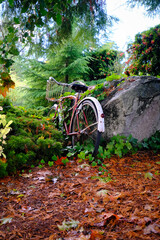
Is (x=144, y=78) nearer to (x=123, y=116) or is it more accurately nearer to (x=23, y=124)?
(x=123, y=116)

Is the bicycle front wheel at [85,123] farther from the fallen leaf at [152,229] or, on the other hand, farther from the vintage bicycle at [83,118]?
the fallen leaf at [152,229]

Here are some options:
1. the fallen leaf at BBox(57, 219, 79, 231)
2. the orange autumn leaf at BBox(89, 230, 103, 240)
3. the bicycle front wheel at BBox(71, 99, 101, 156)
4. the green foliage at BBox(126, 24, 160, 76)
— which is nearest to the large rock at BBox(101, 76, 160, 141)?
the bicycle front wheel at BBox(71, 99, 101, 156)

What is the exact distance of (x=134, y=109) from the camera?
9.54 feet

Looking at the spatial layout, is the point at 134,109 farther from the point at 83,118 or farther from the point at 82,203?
the point at 82,203

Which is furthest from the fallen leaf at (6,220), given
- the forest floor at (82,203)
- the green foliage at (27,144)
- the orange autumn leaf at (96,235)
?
the green foliage at (27,144)

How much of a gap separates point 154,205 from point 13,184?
56.2 inches

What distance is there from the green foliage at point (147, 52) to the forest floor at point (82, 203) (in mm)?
2841

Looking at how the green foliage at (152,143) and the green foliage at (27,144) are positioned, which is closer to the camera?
the green foliage at (27,144)

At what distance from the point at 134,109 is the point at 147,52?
226 cm

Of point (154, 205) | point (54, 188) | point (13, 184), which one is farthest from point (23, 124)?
point (154, 205)

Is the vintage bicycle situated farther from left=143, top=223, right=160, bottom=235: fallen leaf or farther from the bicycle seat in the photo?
left=143, top=223, right=160, bottom=235: fallen leaf

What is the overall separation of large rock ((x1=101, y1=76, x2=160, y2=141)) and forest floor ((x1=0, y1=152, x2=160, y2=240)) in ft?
2.29

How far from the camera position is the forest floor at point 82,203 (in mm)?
1127

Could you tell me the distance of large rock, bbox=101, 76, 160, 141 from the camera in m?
2.89
